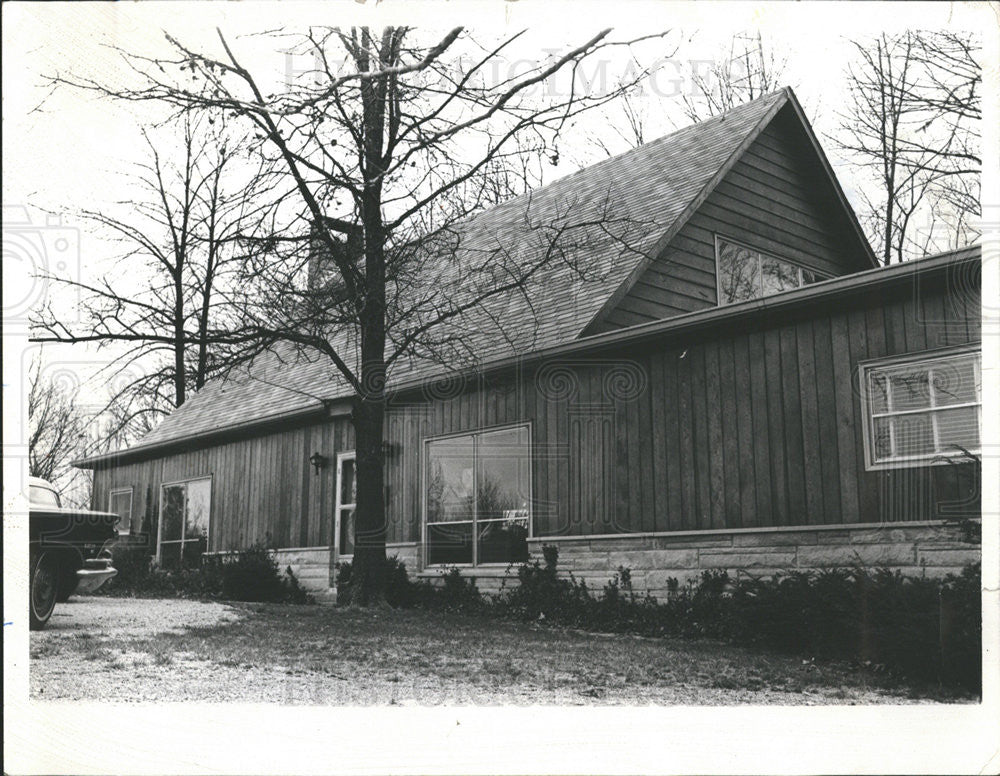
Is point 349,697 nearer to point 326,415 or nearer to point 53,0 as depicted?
point 53,0

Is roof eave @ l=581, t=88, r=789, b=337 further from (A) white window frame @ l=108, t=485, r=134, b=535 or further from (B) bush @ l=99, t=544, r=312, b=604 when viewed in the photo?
(A) white window frame @ l=108, t=485, r=134, b=535

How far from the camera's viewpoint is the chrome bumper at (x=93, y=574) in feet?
16.8

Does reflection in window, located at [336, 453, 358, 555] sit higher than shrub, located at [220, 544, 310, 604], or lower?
higher

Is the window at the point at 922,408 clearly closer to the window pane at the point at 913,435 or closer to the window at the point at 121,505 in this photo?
A: the window pane at the point at 913,435

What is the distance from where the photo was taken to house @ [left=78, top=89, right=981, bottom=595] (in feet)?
21.1

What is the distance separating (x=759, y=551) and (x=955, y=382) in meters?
2.01

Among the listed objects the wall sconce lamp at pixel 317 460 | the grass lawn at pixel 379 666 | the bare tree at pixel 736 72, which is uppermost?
the bare tree at pixel 736 72

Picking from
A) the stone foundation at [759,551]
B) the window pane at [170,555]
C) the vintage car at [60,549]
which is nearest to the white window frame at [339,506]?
the stone foundation at [759,551]

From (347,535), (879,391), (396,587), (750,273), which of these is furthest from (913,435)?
(347,535)

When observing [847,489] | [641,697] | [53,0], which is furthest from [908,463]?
[53,0]

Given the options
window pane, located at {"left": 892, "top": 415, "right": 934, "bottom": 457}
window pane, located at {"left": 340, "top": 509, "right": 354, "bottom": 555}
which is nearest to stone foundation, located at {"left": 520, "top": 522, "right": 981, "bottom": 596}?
A: window pane, located at {"left": 892, "top": 415, "right": 934, "bottom": 457}

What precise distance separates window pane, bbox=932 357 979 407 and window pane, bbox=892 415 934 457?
19 cm

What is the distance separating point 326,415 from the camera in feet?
33.6

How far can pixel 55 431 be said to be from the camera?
382cm
